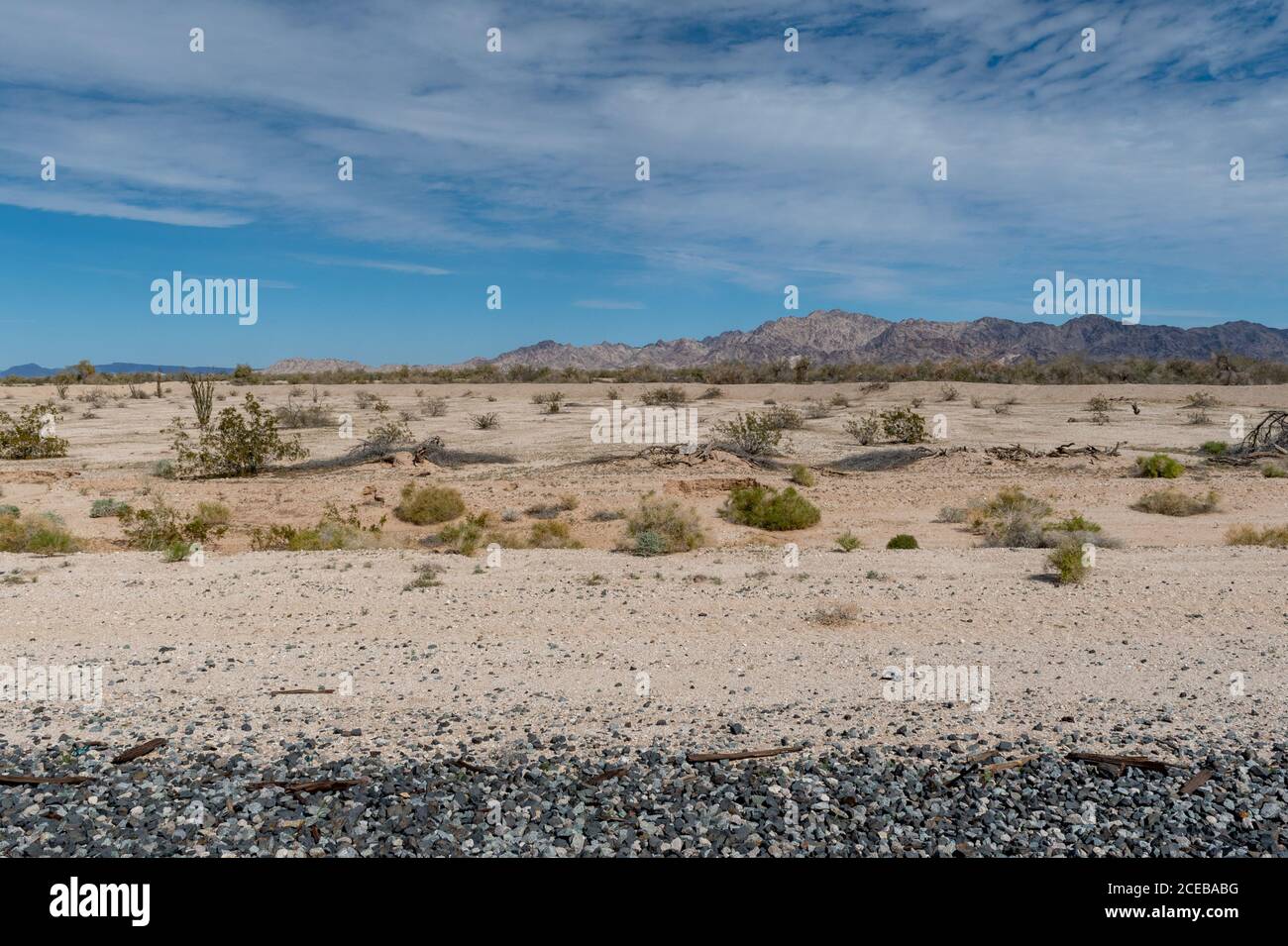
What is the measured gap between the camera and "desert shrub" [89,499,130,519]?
16.0 meters

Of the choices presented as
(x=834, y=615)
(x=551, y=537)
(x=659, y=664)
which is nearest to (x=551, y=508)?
(x=551, y=537)

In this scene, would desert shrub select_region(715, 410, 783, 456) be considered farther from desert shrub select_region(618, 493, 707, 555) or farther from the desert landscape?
desert shrub select_region(618, 493, 707, 555)

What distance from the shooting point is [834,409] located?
3831cm

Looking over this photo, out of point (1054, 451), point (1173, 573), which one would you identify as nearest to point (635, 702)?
point (1173, 573)

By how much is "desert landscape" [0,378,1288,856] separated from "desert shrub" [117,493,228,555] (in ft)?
0.40

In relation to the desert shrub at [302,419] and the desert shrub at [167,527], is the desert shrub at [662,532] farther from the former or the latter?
the desert shrub at [302,419]

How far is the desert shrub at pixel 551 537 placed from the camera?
43.9ft

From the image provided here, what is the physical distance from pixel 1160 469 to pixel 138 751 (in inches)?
769

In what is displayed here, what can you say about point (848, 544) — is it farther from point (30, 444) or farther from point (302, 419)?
point (302, 419)

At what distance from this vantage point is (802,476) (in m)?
19.1

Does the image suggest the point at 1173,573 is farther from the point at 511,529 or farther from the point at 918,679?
the point at 511,529

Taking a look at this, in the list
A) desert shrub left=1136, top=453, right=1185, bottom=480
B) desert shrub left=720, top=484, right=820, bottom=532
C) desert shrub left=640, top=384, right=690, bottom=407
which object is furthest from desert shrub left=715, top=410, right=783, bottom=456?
desert shrub left=640, top=384, right=690, bottom=407

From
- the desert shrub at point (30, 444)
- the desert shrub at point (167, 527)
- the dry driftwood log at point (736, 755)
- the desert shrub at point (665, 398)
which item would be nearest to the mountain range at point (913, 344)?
the desert shrub at point (665, 398)
